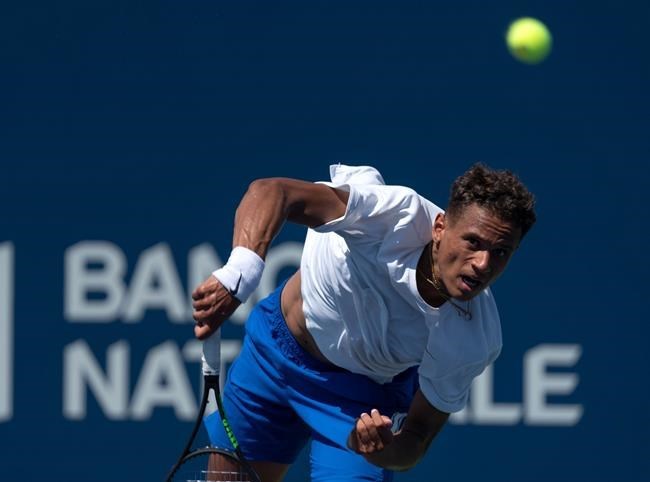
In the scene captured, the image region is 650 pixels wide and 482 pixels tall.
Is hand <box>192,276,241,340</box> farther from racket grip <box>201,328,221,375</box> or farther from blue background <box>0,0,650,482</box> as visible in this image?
blue background <box>0,0,650,482</box>

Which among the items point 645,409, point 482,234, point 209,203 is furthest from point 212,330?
point 645,409

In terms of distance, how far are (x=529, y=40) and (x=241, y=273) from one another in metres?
2.23

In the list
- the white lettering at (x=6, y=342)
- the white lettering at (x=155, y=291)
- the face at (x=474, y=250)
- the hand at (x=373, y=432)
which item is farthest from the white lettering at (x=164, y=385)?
the face at (x=474, y=250)

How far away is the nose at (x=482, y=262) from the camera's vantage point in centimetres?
275

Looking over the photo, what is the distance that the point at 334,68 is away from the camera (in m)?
4.50

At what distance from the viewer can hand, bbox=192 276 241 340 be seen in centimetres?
241

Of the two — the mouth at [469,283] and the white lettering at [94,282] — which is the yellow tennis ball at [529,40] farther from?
the mouth at [469,283]

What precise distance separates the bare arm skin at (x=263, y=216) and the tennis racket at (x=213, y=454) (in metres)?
0.08

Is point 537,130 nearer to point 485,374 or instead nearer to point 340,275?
point 485,374

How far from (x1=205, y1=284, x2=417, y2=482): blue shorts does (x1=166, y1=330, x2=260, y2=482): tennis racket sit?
107mm

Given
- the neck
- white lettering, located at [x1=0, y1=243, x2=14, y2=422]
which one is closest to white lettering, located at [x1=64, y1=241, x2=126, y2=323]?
white lettering, located at [x1=0, y1=243, x2=14, y2=422]

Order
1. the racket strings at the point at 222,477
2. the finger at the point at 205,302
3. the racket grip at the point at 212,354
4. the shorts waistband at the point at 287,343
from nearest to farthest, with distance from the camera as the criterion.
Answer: the finger at the point at 205,302 → the racket grip at the point at 212,354 → the racket strings at the point at 222,477 → the shorts waistband at the point at 287,343

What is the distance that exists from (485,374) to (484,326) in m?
1.50

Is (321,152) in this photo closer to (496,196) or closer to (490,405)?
(490,405)
